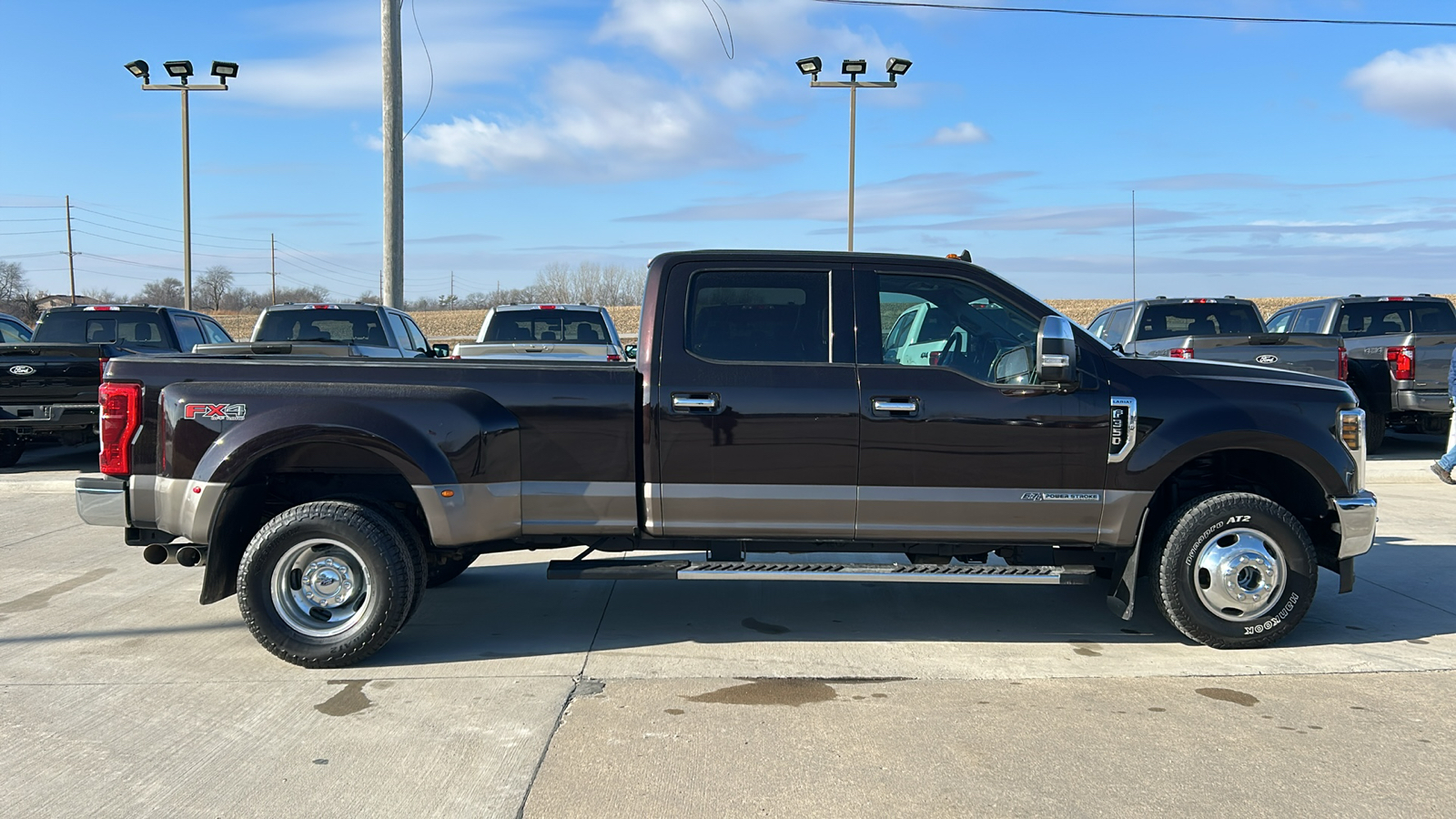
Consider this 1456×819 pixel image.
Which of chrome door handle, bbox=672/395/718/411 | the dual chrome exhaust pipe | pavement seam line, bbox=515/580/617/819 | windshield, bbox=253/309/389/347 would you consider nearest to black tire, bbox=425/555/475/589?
pavement seam line, bbox=515/580/617/819

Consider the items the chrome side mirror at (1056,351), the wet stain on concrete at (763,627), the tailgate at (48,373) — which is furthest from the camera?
the tailgate at (48,373)

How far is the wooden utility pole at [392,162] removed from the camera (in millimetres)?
13492

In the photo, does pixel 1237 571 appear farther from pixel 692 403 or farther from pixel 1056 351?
pixel 692 403

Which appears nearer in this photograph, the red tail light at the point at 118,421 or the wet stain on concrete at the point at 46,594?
Result: the red tail light at the point at 118,421

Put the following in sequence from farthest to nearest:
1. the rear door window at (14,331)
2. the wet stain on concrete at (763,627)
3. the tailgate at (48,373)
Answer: the rear door window at (14,331) → the tailgate at (48,373) → the wet stain on concrete at (763,627)

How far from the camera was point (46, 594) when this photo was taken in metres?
6.45

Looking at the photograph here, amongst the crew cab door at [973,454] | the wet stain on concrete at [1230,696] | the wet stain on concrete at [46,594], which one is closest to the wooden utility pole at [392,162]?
the wet stain on concrete at [46,594]

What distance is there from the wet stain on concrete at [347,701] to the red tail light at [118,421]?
4.87 feet

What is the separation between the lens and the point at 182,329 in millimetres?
12789

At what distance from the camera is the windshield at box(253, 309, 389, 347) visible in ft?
42.1

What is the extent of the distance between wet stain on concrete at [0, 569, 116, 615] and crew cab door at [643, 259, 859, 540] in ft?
12.5

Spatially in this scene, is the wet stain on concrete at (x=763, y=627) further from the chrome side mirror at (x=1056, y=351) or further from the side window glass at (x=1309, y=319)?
the side window glass at (x=1309, y=319)

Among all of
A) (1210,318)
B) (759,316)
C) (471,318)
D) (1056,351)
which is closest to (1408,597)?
(1056,351)

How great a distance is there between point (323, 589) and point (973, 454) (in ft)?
10.5
